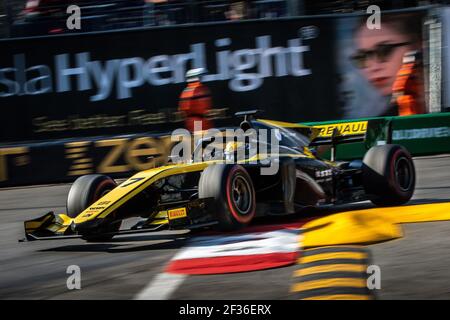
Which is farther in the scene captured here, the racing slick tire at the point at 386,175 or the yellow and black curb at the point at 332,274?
the racing slick tire at the point at 386,175

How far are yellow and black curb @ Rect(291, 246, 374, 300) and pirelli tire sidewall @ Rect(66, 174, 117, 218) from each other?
260 centimetres

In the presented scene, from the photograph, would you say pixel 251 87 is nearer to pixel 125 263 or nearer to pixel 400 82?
pixel 400 82

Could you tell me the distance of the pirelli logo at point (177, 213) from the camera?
757 centimetres

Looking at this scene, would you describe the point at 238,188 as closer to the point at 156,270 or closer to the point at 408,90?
the point at 156,270

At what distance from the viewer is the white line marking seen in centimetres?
577

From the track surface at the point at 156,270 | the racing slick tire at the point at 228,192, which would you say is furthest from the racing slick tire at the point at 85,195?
the racing slick tire at the point at 228,192

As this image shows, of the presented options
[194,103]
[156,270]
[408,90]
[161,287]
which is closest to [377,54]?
[408,90]

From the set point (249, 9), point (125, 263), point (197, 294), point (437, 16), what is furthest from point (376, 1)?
point (197, 294)

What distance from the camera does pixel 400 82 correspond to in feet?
49.6

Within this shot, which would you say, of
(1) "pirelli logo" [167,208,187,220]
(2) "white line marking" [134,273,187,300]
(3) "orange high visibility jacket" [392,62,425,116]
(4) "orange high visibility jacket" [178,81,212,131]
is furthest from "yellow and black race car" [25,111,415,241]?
(3) "orange high visibility jacket" [392,62,425,116]

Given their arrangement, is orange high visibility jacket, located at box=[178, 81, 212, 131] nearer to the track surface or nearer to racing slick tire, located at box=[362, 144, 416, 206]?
the track surface

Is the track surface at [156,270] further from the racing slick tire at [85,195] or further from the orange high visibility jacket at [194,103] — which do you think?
the orange high visibility jacket at [194,103]

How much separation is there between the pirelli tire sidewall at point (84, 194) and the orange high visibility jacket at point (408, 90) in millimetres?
7847

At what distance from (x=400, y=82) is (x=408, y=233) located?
789 centimetres
